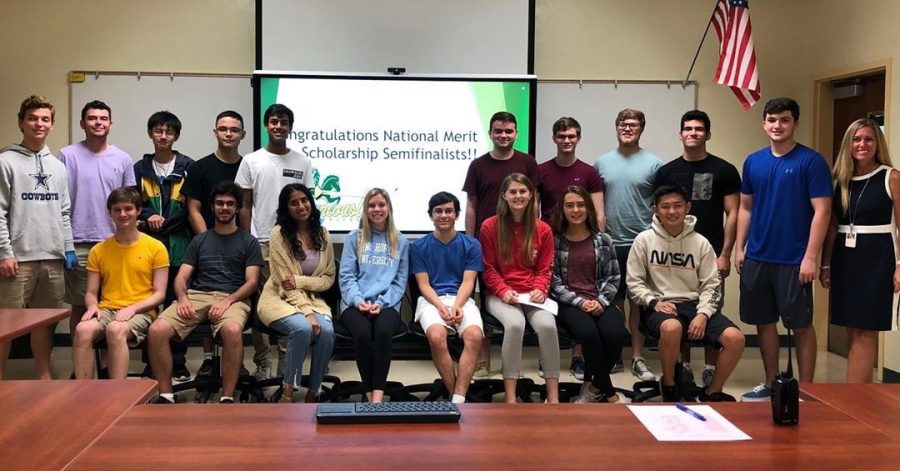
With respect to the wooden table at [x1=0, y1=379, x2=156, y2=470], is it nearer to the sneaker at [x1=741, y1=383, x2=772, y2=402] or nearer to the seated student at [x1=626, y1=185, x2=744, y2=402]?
the seated student at [x1=626, y1=185, x2=744, y2=402]

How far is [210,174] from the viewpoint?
169 inches

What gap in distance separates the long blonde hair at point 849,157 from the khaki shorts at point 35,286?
13.6 feet

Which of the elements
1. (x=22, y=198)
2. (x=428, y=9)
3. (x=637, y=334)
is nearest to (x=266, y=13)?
(x=428, y=9)

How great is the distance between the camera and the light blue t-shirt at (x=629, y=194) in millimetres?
4480

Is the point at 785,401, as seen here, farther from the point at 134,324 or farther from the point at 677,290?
the point at 134,324

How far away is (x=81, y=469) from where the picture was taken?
58.3 inches

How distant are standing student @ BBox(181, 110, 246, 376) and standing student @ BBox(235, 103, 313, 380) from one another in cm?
13

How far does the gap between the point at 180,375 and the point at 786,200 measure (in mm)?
3648

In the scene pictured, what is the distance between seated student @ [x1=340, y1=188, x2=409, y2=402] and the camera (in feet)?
12.0

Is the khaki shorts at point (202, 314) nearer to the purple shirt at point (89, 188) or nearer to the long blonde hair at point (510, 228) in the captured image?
the purple shirt at point (89, 188)

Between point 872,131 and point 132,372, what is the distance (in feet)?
14.7

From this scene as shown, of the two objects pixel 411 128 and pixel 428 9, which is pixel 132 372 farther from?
pixel 428 9

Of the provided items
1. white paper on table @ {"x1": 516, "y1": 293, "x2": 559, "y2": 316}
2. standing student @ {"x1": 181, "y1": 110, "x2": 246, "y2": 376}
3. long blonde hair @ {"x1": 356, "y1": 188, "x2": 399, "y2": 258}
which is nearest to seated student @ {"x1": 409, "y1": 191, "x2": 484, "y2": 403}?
long blonde hair @ {"x1": 356, "y1": 188, "x2": 399, "y2": 258}

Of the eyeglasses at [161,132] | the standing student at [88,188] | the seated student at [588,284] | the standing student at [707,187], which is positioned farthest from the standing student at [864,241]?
the standing student at [88,188]
